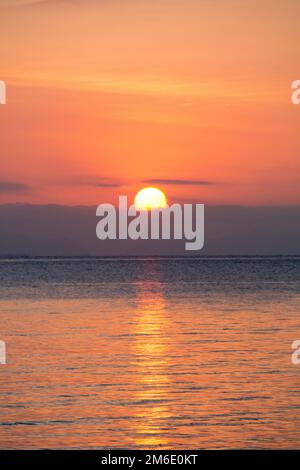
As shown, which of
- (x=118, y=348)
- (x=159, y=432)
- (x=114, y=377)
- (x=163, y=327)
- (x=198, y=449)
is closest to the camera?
(x=198, y=449)

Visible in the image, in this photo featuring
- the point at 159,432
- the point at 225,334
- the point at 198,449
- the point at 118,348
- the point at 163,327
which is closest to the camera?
the point at 198,449

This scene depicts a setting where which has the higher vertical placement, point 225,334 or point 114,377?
point 225,334

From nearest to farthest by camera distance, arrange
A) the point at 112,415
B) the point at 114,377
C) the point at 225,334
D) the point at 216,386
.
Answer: the point at 112,415
the point at 216,386
the point at 114,377
the point at 225,334

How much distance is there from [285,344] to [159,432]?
20.3 m

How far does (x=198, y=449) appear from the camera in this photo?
23.3 metres

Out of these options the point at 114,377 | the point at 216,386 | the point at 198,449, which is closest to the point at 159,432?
the point at 198,449

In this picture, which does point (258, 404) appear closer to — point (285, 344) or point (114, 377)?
point (114, 377)

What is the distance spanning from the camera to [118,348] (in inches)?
1702

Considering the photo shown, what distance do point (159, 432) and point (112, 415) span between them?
8.41ft

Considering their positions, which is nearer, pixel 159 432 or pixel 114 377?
pixel 159 432
